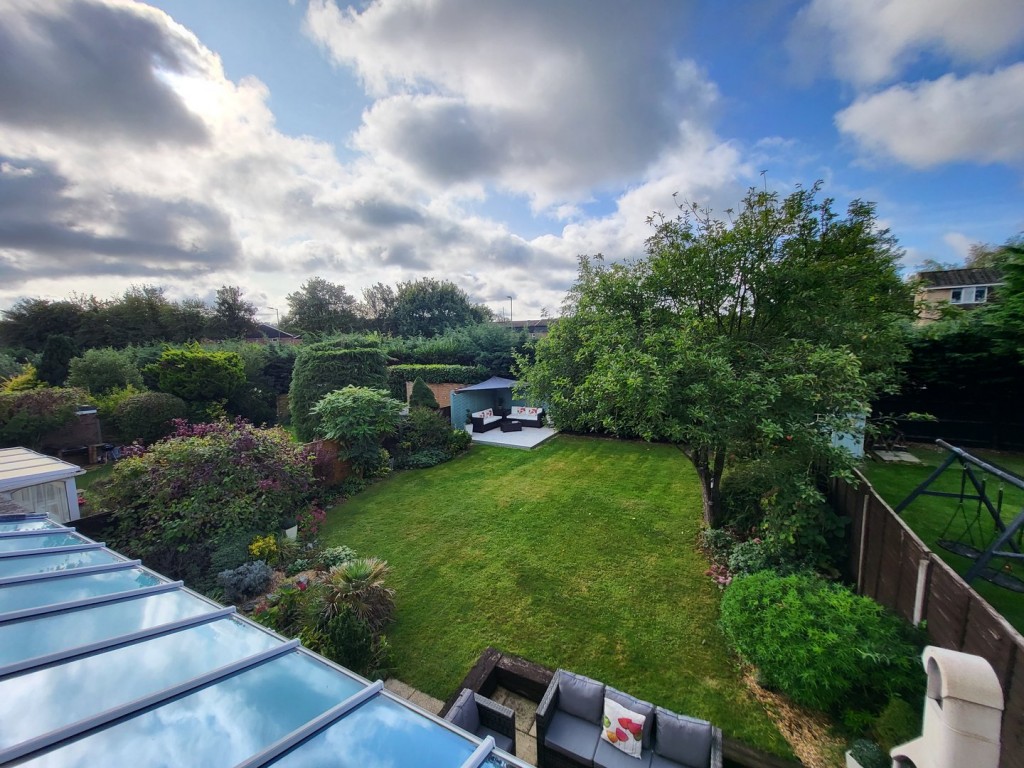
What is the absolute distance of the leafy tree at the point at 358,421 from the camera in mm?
9891

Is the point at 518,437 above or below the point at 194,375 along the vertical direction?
below

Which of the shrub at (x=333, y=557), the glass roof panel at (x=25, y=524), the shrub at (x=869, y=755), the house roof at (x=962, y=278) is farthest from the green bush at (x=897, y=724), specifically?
the house roof at (x=962, y=278)

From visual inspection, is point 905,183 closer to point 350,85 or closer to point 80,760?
point 350,85

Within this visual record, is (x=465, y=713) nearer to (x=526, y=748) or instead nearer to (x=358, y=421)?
(x=526, y=748)

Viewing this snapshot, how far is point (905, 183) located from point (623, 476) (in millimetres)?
7715

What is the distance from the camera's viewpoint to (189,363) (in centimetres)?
1375

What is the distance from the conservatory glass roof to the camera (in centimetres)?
169

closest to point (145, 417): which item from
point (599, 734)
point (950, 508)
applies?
point (599, 734)

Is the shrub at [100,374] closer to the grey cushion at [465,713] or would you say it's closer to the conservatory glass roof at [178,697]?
the conservatory glass roof at [178,697]

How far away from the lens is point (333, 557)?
20.8ft

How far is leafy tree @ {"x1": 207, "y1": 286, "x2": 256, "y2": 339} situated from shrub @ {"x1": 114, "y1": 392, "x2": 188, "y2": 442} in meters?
18.7

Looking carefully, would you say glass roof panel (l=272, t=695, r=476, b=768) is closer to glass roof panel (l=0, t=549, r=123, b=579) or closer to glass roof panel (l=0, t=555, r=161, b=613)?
glass roof panel (l=0, t=555, r=161, b=613)

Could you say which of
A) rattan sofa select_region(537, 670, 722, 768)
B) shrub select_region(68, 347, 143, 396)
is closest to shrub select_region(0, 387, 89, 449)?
shrub select_region(68, 347, 143, 396)

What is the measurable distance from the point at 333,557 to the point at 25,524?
141 inches
